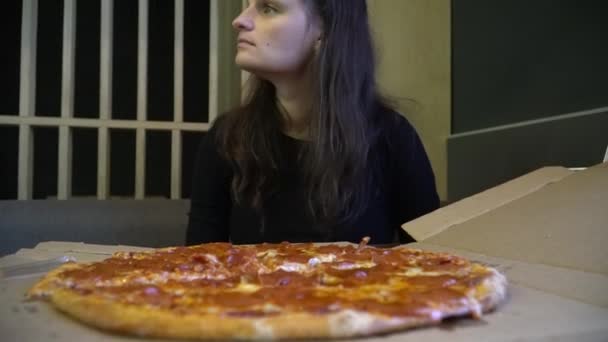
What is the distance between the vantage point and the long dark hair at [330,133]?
1.31 m

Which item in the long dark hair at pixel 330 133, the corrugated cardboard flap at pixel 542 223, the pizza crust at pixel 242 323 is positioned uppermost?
the long dark hair at pixel 330 133

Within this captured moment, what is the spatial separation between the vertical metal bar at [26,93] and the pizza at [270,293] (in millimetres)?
1271

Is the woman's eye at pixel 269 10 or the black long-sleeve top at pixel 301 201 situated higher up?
the woman's eye at pixel 269 10

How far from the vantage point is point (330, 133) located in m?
1.32

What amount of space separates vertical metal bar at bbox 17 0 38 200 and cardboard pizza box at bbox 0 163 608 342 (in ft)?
3.34

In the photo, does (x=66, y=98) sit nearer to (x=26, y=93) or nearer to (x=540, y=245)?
(x=26, y=93)

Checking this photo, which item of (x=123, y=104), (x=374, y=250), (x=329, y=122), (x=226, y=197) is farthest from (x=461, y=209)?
(x=123, y=104)

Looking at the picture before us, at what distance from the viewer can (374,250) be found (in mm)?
965

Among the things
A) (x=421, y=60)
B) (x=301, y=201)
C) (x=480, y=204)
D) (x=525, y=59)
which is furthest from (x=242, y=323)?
(x=421, y=60)

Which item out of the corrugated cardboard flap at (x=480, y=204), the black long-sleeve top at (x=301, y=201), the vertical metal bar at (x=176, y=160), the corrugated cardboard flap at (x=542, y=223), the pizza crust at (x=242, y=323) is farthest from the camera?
the vertical metal bar at (x=176, y=160)

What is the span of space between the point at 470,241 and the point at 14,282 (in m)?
0.73

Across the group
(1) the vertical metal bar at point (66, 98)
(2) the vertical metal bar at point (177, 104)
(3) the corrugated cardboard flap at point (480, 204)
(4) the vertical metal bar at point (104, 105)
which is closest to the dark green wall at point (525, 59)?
(3) the corrugated cardboard flap at point (480, 204)

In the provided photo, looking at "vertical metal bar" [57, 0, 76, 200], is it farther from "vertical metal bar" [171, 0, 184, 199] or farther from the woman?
the woman

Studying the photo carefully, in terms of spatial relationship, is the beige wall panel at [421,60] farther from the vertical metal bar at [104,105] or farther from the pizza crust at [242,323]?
the pizza crust at [242,323]
